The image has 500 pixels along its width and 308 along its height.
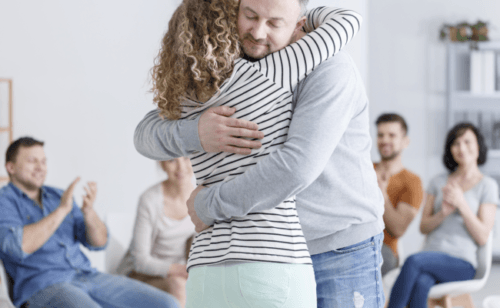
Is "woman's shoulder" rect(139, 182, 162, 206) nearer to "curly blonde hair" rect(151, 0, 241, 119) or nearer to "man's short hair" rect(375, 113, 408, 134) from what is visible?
"man's short hair" rect(375, 113, 408, 134)

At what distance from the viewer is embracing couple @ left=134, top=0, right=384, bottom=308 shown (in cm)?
76

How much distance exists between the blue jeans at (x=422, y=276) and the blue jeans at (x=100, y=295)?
116 centimetres

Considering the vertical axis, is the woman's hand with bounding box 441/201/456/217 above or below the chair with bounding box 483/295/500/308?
above

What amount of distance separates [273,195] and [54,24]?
3.00 m

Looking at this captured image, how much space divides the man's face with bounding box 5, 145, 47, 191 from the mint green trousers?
191cm

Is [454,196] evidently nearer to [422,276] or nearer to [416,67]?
[422,276]

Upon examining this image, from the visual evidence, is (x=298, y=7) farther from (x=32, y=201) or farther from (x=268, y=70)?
(x=32, y=201)

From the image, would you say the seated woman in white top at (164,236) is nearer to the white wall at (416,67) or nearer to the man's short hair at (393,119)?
the man's short hair at (393,119)

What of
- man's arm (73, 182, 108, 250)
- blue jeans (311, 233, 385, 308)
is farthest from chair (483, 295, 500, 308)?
man's arm (73, 182, 108, 250)

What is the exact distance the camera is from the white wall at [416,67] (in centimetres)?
441

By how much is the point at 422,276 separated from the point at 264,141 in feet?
6.39

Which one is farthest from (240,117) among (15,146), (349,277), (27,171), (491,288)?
(491,288)

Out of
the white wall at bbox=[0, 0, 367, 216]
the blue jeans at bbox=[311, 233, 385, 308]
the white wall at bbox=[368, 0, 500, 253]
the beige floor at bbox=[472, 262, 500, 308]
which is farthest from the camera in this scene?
the white wall at bbox=[368, 0, 500, 253]

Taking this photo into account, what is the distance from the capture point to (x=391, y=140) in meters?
2.80
